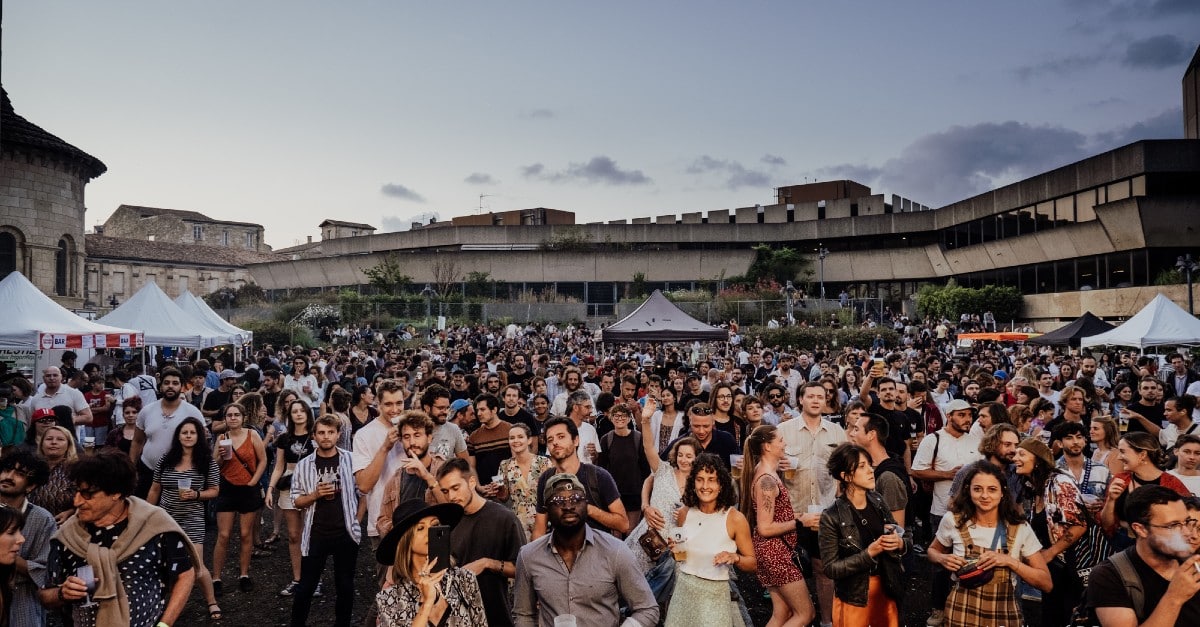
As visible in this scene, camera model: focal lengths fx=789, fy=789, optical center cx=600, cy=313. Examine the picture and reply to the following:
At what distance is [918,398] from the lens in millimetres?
8461

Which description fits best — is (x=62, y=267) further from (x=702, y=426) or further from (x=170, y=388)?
(x=702, y=426)

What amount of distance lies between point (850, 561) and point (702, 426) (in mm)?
2266

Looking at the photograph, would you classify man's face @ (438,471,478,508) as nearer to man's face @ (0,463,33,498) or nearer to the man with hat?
the man with hat

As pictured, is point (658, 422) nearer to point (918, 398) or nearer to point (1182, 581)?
point (918, 398)

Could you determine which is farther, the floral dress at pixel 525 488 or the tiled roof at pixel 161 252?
the tiled roof at pixel 161 252

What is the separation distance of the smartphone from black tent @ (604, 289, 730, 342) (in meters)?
14.8

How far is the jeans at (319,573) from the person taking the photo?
18.1 feet

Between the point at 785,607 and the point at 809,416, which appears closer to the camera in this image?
the point at 785,607

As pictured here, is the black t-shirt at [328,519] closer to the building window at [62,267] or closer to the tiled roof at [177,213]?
the building window at [62,267]

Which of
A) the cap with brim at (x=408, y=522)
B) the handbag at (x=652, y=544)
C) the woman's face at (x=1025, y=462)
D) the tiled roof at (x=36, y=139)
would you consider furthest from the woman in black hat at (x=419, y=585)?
the tiled roof at (x=36, y=139)

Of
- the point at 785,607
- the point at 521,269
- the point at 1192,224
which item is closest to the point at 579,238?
the point at 521,269

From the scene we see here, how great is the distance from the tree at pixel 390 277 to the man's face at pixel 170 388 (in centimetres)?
4120

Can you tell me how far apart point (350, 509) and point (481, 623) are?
277 cm

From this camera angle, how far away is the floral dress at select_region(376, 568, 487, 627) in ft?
10.5
